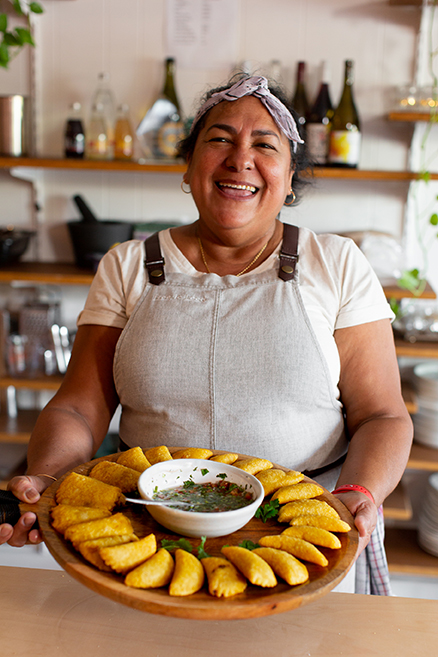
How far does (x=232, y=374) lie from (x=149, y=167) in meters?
1.17

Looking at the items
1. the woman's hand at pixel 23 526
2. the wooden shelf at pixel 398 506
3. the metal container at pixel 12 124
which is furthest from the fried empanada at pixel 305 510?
the metal container at pixel 12 124

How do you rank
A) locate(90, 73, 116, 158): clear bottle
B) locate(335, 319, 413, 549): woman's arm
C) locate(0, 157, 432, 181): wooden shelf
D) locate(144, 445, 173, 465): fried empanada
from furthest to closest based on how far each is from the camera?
locate(90, 73, 116, 158): clear bottle, locate(0, 157, 432, 181): wooden shelf, locate(335, 319, 413, 549): woman's arm, locate(144, 445, 173, 465): fried empanada

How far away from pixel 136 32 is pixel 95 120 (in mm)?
377

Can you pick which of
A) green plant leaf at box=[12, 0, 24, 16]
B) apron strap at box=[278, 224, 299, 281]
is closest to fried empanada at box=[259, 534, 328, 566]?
apron strap at box=[278, 224, 299, 281]

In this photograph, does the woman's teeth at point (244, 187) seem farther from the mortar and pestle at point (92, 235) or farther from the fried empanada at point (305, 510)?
the mortar and pestle at point (92, 235)

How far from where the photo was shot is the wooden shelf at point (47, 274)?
214 cm

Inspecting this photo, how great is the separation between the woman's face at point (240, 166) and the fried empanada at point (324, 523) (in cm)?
64

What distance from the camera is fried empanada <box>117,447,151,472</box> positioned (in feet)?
3.06

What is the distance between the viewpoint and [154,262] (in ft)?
4.18

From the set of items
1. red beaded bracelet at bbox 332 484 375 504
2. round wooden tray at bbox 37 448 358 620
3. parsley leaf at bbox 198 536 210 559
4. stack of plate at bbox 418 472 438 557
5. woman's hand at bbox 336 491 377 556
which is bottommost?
stack of plate at bbox 418 472 438 557

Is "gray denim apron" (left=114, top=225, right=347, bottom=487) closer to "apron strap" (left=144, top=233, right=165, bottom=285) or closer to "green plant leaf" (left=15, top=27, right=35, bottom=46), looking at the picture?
"apron strap" (left=144, top=233, right=165, bottom=285)

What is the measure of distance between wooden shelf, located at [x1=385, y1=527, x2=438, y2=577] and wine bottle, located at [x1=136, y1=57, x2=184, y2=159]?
1.73 m

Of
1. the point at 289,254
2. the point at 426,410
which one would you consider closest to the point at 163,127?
the point at 289,254

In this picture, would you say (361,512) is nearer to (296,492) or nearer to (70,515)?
(296,492)
